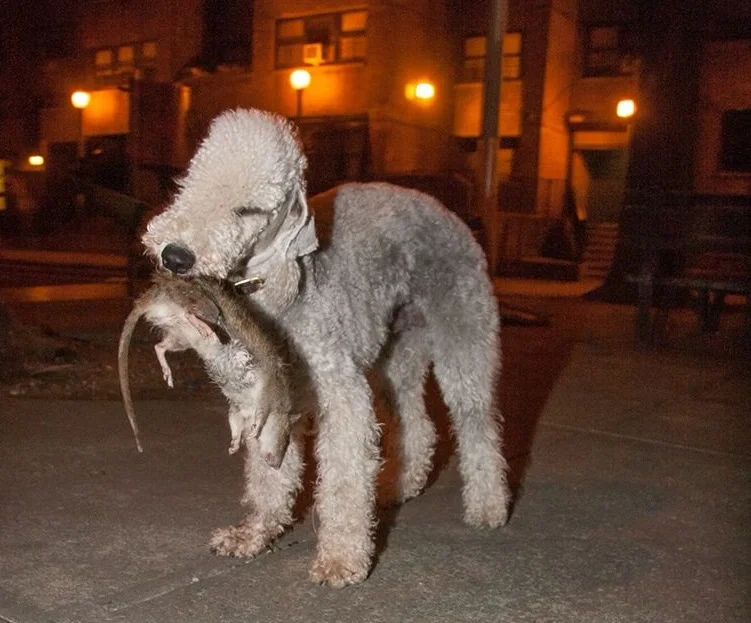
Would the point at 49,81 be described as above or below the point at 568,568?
above

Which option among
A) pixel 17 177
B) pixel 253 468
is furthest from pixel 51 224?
pixel 253 468

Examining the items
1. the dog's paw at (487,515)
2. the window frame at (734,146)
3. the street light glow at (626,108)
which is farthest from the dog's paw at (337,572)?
the street light glow at (626,108)

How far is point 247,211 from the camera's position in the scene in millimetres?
2867

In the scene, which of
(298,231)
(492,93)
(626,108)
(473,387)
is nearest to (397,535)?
(473,387)

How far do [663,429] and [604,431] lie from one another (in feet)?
1.41

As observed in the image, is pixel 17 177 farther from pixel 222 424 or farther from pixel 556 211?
pixel 222 424

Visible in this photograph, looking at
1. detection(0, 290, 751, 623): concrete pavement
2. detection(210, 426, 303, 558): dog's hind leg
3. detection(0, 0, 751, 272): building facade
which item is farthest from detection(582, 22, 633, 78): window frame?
detection(210, 426, 303, 558): dog's hind leg

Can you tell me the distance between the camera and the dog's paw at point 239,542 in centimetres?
357

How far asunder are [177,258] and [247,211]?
0.33m

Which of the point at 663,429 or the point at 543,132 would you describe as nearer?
the point at 663,429

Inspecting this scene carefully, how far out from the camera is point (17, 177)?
32000 millimetres

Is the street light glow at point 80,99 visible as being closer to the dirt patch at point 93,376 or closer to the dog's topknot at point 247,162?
the dirt patch at point 93,376

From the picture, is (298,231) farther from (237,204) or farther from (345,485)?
(345,485)

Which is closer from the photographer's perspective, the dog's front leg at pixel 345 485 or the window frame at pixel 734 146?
the dog's front leg at pixel 345 485
